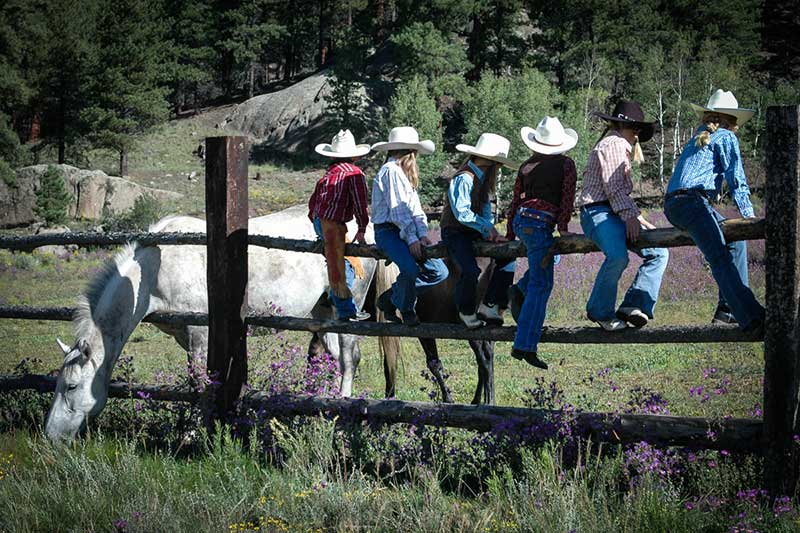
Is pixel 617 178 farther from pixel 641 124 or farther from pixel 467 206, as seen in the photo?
pixel 467 206

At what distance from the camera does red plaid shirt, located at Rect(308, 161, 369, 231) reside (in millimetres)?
6535

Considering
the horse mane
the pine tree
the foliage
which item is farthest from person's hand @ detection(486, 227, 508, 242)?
the pine tree

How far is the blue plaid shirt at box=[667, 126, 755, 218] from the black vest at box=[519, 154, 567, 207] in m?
0.77

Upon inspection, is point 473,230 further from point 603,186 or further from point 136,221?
point 136,221

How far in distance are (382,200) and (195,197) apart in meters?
43.0

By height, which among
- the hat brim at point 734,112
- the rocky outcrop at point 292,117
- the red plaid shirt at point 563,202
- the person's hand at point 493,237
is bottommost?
the person's hand at point 493,237

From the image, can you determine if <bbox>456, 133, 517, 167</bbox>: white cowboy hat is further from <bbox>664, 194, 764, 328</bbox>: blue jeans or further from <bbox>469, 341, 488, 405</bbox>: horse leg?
<bbox>469, 341, 488, 405</bbox>: horse leg

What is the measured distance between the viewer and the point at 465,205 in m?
6.02

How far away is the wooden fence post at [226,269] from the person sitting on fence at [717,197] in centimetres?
325

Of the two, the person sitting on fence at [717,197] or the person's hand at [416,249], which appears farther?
the person's hand at [416,249]

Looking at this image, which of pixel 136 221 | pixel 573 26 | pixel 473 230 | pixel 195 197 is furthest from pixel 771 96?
pixel 473 230

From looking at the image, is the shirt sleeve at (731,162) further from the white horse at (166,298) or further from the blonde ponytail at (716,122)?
the white horse at (166,298)

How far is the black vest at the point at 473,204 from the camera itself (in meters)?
6.06

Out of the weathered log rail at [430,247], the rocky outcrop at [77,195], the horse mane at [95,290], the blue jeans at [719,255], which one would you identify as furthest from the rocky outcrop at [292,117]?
the blue jeans at [719,255]
